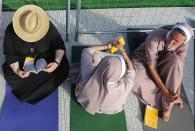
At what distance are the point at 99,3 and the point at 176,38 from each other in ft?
7.09

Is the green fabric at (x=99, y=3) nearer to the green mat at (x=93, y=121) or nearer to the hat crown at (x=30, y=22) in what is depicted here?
the hat crown at (x=30, y=22)

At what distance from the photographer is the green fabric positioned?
601 cm

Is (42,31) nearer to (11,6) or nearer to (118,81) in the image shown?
(118,81)

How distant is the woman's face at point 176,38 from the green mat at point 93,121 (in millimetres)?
1143

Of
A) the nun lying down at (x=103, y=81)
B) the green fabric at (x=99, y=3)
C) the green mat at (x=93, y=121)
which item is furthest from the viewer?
the green fabric at (x=99, y=3)

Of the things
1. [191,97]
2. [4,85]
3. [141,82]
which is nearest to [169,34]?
[141,82]

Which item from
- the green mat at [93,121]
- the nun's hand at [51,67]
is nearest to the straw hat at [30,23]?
the nun's hand at [51,67]

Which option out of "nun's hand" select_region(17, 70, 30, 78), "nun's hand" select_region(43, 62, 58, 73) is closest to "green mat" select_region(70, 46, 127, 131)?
"nun's hand" select_region(43, 62, 58, 73)

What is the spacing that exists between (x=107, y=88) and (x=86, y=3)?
229cm

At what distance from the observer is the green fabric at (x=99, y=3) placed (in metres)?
6.01

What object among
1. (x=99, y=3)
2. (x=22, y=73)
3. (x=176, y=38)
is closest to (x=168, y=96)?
(x=176, y=38)

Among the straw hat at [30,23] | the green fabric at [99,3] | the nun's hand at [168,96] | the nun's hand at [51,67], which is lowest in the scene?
the nun's hand at [168,96]

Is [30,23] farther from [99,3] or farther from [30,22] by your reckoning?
[99,3]

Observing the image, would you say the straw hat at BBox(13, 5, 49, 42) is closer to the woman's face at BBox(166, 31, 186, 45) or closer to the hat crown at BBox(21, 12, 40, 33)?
the hat crown at BBox(21, 12, 40, 33)
